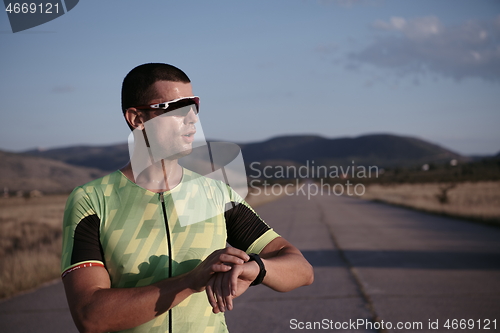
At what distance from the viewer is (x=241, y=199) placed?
1982 millimetres

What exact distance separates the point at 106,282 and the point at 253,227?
2.07ft

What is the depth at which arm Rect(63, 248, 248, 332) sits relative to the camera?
1502mm

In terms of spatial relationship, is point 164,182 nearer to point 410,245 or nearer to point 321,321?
point 321,321

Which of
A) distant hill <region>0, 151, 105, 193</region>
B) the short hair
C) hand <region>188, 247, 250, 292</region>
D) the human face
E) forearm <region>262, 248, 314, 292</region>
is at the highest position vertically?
the short hair

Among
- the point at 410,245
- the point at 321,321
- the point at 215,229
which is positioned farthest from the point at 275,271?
the point at 410,245

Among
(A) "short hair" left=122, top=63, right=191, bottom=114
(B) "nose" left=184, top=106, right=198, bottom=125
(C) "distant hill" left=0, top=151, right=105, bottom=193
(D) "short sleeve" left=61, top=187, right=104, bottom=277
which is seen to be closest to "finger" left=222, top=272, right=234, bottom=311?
(D) "short sleeve" left=61, top=187, right=104, bottom=277

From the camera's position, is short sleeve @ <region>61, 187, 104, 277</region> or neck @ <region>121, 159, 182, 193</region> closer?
short sleeve @ <region>61, 187, 104, 277</region>

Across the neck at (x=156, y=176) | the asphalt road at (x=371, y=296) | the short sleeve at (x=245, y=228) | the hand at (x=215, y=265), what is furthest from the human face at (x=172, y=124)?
the asphalt road at (x=371, y=296)

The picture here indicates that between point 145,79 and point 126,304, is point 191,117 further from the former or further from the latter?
point 126,304

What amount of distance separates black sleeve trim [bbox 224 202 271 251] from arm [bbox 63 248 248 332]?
43 centimetres

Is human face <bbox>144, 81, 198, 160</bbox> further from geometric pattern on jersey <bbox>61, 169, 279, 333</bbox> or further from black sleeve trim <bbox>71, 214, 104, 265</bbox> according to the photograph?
black sleeve trim <bbox>71, 214, 104, 265</bbox>

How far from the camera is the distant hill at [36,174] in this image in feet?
309

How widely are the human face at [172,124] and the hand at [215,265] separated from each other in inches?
17.9

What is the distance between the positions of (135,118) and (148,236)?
0.44 meters
